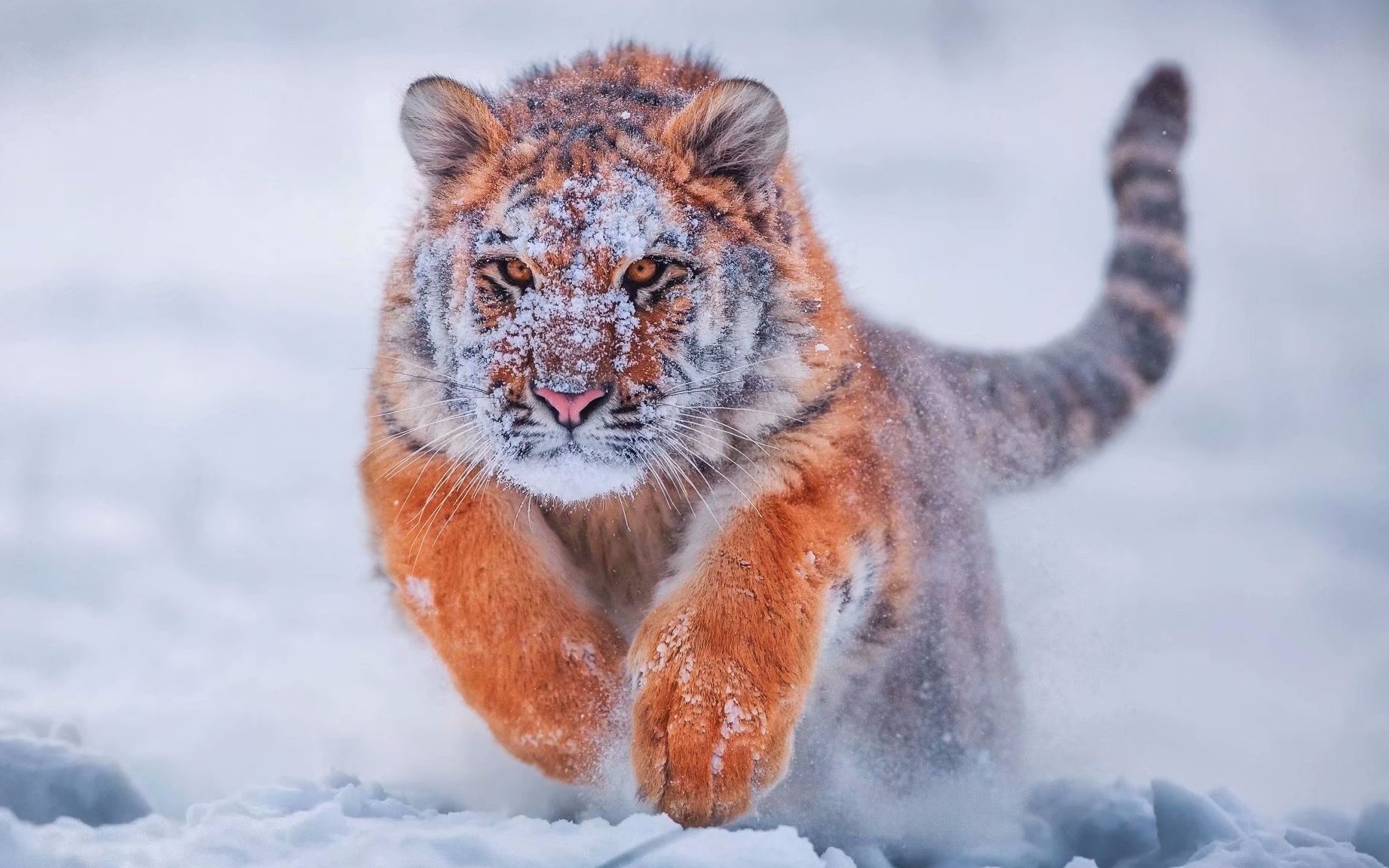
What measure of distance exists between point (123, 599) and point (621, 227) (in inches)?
113

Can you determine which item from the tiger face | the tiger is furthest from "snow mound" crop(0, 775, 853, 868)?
the tiger face

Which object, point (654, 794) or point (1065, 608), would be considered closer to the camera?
point (654, 794)

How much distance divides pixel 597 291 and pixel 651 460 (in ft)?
1.57

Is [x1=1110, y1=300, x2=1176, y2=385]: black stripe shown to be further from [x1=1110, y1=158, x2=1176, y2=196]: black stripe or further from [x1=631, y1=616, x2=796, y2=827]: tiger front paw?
[x1=631, y1=616, x2=796, y2=827]: tiger front paw

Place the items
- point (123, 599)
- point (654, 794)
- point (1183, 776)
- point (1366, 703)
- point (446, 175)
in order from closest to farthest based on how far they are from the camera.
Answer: point (654, 794) → point (446, 175) → point (1183, 776) → point (1366, 703) → point (123, 599)

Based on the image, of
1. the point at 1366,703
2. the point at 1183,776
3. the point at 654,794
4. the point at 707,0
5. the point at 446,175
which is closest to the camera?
the point at 654,794

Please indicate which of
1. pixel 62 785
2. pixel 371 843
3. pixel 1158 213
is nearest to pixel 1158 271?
pixel 1158 213

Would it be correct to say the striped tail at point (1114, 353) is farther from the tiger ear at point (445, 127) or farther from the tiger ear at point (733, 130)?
the tiger ear at point (445, 127)

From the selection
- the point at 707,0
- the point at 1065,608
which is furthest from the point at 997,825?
the point at 707,0

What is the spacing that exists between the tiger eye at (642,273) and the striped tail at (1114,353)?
1.81m

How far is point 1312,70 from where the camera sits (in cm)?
517

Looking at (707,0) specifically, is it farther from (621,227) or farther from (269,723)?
(269,723)

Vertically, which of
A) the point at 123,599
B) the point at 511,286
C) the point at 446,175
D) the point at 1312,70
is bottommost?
the point at 123,599

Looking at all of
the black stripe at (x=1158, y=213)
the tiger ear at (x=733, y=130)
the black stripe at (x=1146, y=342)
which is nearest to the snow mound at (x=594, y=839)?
the tiger ear at (x=733, y=130)
